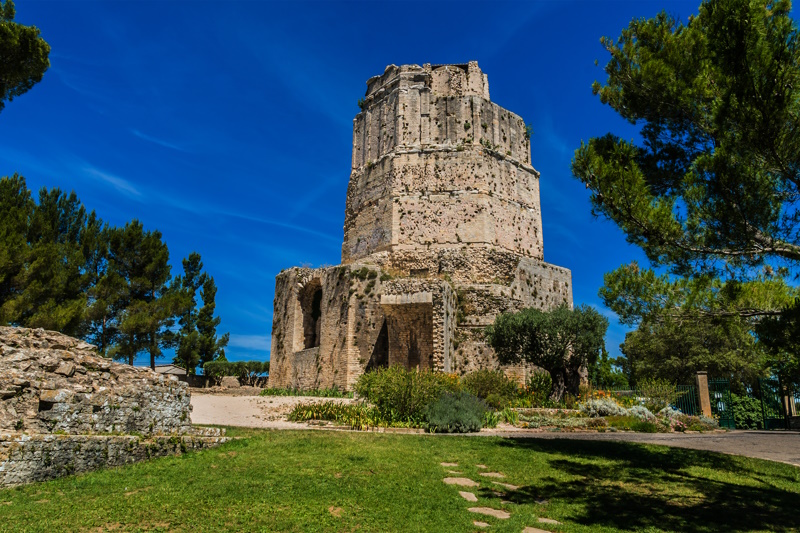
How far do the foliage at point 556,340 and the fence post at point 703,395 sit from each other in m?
3.18

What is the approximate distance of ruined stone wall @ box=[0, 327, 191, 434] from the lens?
21.7ft

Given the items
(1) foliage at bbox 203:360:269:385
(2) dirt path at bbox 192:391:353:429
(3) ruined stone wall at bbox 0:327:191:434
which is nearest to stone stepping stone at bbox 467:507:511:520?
(3) ruined stone wall at bbox 0:327:191:434

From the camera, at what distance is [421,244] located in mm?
25672

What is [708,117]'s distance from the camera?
7488mm

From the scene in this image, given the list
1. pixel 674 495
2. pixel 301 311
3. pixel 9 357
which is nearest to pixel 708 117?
pixel 674 495

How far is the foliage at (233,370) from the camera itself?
36.2 metres

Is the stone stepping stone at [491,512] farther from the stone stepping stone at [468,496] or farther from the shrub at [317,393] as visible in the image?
the shrub at [317,393]

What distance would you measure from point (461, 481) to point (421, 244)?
1936 centimetres

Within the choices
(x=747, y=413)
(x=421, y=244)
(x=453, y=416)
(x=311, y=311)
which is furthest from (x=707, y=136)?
(x=311, y=311)

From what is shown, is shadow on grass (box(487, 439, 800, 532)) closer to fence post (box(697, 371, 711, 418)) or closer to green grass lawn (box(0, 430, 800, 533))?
green grass lawn (box(0, 430, 800, 533))

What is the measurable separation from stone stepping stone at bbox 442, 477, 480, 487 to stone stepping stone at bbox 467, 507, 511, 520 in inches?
36.8

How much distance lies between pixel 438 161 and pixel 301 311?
10079mm

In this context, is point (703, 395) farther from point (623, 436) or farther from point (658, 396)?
point (623, 436)

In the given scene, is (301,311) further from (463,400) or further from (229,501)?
(229,501)
